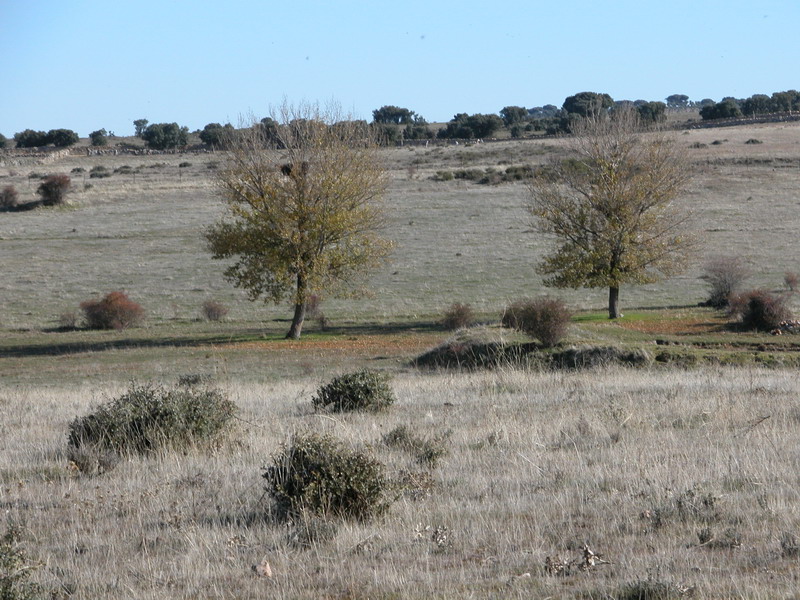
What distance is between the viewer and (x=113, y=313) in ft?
124

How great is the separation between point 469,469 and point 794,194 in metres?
65.4

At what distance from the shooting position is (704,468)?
7211 millimetres

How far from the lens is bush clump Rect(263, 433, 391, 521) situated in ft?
20.6

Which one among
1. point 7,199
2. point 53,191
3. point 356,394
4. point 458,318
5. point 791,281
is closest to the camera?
point 356,394

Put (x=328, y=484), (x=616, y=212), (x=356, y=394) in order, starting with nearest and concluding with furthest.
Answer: (x=328, y=484) < (x=356, y=394) < (x=616, y=212)

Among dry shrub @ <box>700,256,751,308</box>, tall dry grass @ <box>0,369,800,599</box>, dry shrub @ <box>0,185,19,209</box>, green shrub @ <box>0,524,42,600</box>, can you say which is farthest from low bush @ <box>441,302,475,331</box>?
dry shrub @ <box>0,185,19,209</box>

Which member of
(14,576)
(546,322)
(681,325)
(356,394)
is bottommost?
(681,325)

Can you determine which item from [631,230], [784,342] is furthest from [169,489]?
[631,230]

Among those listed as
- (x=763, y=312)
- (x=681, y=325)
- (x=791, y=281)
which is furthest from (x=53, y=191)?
(x=763, y=312)

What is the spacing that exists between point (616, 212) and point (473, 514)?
32028 mm

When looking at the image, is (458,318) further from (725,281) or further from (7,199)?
(7,199)

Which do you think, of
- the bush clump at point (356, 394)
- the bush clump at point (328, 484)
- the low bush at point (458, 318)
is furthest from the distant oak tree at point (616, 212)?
the bush clump at point (328, 484)

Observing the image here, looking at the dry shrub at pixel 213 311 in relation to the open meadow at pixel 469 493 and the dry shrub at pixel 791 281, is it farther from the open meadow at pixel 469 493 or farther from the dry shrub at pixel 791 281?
the dry shrub at pixel 791 281

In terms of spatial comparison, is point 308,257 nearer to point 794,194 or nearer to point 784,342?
point 784,342
